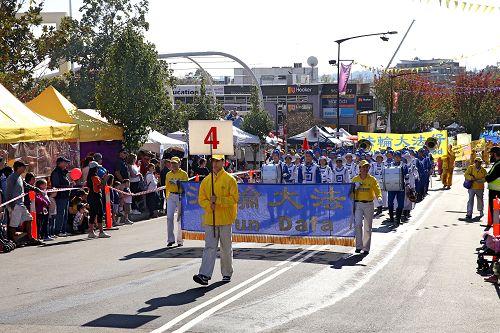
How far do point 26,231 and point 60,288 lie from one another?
20.5 feet

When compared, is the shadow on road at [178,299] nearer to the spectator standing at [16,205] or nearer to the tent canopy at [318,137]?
the spectator standing at [16,205]

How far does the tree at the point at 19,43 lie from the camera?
27547 millimetres

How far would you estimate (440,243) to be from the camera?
60.2 ft

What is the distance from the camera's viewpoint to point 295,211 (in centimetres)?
1711

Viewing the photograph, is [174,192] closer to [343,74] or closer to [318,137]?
[318,137]

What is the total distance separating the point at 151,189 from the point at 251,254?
9.27 m

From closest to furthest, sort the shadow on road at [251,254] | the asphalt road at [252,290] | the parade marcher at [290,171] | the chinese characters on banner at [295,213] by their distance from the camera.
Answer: the asphalt road at [252,290]
the shadow on road at [251,254]
the chinese characters on banner at [295,213]
the parade marcher at [290,171]

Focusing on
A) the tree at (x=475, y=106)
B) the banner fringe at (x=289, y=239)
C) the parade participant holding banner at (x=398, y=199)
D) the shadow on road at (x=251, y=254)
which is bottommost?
the shadow on road at (x=251, y=254)

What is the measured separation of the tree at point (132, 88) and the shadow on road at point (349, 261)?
15114 millimetres

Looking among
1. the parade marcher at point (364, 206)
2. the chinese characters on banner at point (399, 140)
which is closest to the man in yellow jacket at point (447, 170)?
the chinese characters on banner at point (399, 140)

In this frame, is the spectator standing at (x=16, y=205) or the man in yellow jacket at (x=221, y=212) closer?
the man in yellow jacket at (x=221, y=212)

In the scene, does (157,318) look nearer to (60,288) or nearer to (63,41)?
(60,288)

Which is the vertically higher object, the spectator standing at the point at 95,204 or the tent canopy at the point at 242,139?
the tent canopy at the point at 242,139

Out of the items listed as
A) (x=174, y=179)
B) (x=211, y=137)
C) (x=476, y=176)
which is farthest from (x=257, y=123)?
(x=211, y=137)
